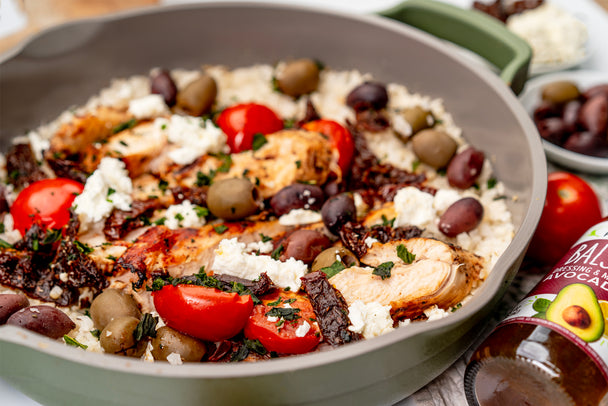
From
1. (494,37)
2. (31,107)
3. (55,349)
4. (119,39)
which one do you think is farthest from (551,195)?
(31,107)

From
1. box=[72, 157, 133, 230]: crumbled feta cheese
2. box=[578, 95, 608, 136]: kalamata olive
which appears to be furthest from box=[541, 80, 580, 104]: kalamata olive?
box=[72, 157, 133, 230]: crumbled feta cheese

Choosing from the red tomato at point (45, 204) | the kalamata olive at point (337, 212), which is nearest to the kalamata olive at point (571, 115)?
the kalamata olive at point (337, 212)

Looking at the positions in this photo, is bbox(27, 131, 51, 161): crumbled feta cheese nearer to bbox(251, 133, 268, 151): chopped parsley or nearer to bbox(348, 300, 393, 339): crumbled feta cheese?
bbox(251, 133, 268, 151): chopped parsley

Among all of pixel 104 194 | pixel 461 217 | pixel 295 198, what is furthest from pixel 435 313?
pixel 104 194

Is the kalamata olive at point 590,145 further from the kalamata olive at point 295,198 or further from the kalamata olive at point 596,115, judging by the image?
the kalamata olive at point 295,198

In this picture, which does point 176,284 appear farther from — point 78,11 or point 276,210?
point 78,11

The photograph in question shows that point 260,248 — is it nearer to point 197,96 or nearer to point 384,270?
point 384,270
